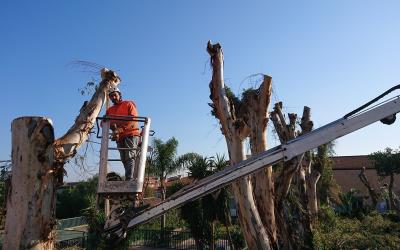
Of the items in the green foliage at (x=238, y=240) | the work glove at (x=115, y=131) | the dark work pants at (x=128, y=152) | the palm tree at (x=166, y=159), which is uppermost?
the palm tree at (x=166, y=159)

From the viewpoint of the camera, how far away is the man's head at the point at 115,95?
412cm

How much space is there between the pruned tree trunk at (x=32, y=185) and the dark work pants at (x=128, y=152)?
52.2 inches

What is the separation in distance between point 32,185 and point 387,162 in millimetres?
43091

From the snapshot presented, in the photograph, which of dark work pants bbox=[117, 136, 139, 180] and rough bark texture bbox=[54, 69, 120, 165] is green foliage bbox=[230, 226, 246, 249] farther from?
rough bark texture bbox=[54, 69, 120, 165]

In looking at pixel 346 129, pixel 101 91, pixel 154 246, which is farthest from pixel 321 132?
pixel 154 246

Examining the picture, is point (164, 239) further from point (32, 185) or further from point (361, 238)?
point (32, 185)

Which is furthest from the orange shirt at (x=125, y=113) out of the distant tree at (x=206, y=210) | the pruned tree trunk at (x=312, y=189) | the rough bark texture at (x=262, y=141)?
the pruned tree trunk at (x=312, y=189)

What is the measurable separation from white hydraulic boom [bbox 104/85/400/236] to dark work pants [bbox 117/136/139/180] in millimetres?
837

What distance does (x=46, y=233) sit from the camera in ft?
9.37

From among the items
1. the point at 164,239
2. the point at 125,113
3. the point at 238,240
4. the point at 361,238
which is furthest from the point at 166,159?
the point at 125,113

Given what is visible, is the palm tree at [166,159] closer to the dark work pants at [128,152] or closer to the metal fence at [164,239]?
the metal fence at [164,239]

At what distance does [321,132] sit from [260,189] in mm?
4396

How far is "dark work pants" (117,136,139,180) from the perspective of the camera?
437 cm

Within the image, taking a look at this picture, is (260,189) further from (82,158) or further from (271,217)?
(82,158)
